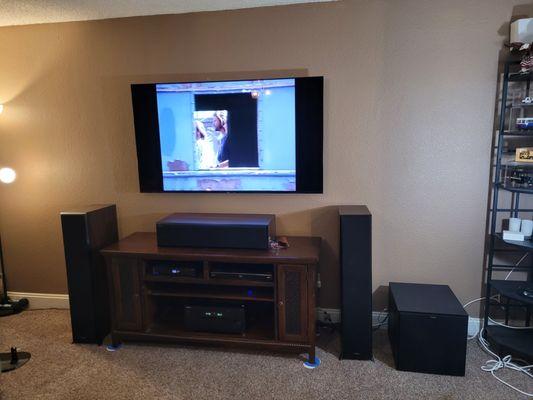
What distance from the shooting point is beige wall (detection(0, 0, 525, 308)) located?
7.80 feet

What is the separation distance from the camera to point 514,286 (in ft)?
7.70

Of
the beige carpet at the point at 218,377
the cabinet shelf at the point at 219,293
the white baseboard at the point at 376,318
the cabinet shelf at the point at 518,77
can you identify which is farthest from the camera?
the white baseboard at the point at 376,318

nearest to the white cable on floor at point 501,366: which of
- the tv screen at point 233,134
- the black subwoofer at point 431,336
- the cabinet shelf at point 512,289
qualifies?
the black subwoofer at point 431,336

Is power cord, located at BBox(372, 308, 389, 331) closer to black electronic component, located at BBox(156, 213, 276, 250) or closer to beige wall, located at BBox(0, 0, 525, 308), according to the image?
beige wall, located at BBox(0, 0, 525, 308)

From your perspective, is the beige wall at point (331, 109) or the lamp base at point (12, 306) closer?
the beige wall at point (331, 109)

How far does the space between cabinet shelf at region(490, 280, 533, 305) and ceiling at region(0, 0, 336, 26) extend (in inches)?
85.4

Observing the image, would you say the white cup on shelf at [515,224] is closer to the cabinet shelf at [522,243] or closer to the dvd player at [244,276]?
the cabinet shelf at [522,243]

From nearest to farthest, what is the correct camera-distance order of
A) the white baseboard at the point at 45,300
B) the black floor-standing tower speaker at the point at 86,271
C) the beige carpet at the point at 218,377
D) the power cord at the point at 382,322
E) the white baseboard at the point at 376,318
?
the beige carpet at the point at 218,377, the black floor-standing tower speaker at the point at 86,271, the white baseboard at the point at 376,318, the power cord at the point at 382,322, the white baseboard at the point at 45,300

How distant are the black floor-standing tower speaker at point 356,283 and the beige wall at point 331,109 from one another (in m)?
0.44

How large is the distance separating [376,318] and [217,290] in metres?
1.17

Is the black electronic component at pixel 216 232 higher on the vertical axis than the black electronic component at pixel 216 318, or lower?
higher

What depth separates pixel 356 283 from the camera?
2234 mm

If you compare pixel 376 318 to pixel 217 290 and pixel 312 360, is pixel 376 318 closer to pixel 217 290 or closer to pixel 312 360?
pixel 312 360

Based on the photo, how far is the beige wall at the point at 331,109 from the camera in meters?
2.38
